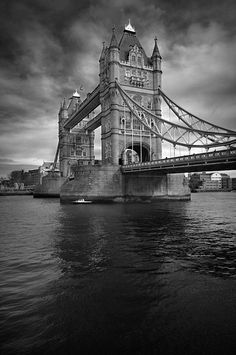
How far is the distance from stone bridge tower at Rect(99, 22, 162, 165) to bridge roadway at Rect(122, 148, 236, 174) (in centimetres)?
604

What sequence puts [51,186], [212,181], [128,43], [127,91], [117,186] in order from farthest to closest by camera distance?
[212,181], [51,186], [128,43], [127,91], [117,186]

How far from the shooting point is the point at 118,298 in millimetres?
5414

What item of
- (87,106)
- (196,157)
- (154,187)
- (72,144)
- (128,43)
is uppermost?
(128,43)

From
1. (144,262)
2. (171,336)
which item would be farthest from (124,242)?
(171,336)

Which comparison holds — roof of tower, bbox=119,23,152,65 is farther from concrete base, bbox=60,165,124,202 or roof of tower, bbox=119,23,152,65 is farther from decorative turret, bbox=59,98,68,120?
decorative turret, bbox=59,98,68,120

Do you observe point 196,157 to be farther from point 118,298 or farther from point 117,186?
point 118,298

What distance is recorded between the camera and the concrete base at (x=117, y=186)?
36.5 meters

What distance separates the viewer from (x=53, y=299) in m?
5.40

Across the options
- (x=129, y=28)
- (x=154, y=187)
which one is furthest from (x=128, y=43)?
(x=154, y=187)

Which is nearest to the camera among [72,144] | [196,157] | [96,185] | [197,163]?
[196,157]

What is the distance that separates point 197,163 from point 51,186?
3740cm

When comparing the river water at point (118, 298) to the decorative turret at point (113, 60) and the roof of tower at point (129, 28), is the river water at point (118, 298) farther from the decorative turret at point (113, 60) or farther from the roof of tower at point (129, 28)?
the roof of tower at point (129, 28)

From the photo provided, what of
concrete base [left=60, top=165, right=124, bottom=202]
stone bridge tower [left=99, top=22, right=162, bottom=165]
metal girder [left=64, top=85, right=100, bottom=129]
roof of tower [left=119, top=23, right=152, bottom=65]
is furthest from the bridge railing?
roof of tower [left=119, top=23, right=152, bottom=65]

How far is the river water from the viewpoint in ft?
12.8
